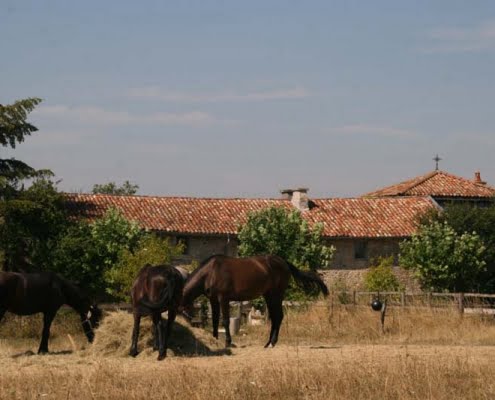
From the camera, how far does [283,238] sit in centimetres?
4716

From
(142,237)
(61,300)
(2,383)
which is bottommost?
(2,383)

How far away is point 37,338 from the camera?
24.1 meters

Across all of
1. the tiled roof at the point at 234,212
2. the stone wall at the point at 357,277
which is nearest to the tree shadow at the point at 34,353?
the tiled roof at the point at 234,212

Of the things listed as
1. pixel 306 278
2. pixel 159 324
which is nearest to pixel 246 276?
pixel 306 278

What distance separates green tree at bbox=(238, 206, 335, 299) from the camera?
46.6 metres

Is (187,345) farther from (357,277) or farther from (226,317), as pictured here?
(357,277)

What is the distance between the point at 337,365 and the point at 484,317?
12549 mm

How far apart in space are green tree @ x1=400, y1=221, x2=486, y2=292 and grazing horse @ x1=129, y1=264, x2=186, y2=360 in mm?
29347

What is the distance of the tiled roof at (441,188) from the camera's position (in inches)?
2402

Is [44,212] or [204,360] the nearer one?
[204,360]

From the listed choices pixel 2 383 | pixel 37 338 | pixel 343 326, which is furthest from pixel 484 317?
pixel 2 383

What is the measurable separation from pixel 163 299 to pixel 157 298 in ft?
0.61

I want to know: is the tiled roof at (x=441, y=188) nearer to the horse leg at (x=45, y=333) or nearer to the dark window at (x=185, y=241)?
the dark window at (x=185, y=241)

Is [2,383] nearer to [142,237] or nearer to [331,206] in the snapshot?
[142,237]
